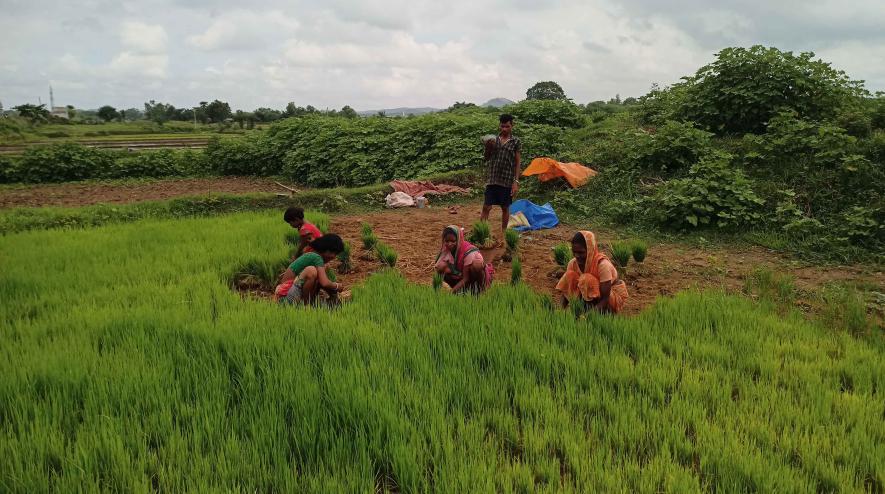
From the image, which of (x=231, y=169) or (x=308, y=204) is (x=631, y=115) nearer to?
(x=308, y=204)

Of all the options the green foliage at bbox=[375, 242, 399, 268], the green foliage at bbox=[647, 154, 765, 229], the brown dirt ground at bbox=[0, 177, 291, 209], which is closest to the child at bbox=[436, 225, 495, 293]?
the green foliage at bbox=[375, 242, 399, 268]

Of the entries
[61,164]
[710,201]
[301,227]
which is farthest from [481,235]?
[61,164]

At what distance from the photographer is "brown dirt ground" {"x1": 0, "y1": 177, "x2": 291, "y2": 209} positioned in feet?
34.1

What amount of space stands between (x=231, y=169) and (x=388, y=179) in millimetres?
6034

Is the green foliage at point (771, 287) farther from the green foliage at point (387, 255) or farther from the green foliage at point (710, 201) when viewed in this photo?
the green foliage at point (387, 255)

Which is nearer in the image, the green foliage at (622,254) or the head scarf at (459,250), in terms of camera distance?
the head scarf at (459,250)

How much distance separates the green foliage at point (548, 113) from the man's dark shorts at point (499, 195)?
725cm

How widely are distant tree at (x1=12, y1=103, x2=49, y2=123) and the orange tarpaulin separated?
33.5 m

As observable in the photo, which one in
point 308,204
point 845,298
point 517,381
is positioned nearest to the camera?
point 517,381

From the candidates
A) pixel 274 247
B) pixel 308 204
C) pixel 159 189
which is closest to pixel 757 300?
pixel 274 247

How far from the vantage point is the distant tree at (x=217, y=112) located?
45844 millimetres

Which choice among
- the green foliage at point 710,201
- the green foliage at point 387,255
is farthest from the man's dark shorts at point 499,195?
the green foliage at point 710,201

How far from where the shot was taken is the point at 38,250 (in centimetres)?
572

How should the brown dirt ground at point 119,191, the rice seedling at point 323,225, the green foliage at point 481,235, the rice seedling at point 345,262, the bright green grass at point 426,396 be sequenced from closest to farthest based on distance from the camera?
the bright green grass at point 426,396, the rice seedling at point 345,262, the green foliage at point 481,235, the rice seedling at point 323,225, the brown dirt ground at point 119,191
